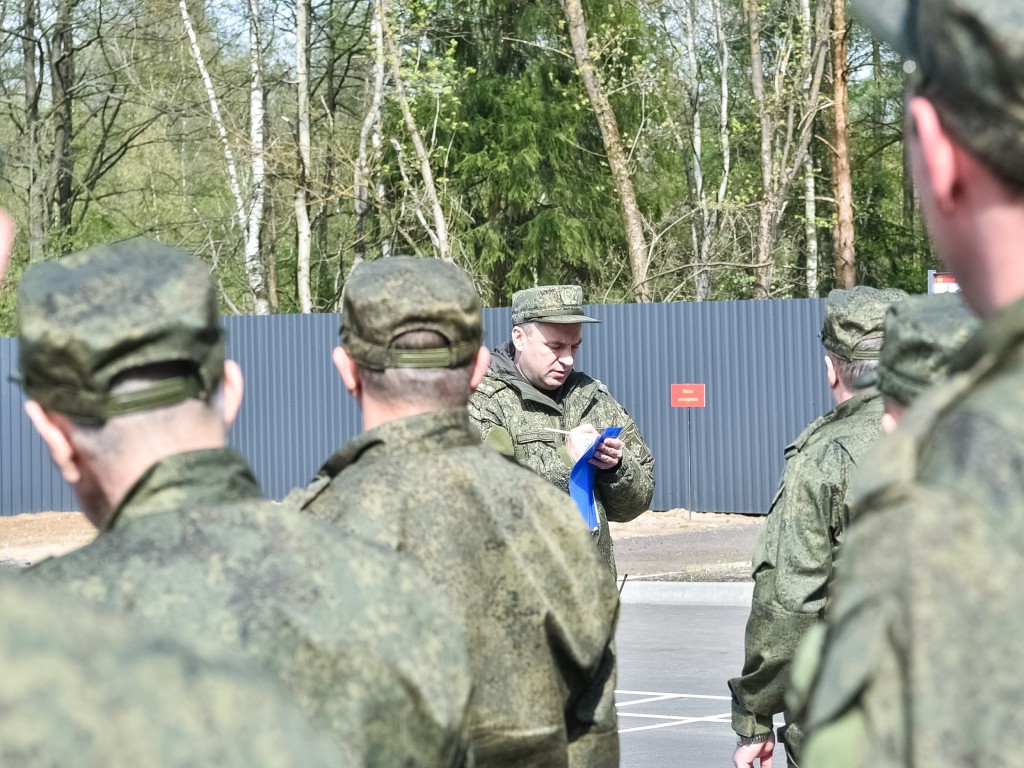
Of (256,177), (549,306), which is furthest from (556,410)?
(256,177)

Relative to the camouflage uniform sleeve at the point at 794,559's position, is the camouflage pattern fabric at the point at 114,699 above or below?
above

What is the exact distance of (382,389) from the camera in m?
3.33

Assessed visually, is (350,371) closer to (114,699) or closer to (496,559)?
(496,559)

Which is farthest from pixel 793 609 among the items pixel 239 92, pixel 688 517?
pixel 239 92

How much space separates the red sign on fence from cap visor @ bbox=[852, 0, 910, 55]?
56.0 ft

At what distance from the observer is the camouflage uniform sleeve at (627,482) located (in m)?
6.05

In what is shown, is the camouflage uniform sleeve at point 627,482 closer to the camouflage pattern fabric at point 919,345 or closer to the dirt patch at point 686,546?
the camouflage pattern fabric at point 919,345

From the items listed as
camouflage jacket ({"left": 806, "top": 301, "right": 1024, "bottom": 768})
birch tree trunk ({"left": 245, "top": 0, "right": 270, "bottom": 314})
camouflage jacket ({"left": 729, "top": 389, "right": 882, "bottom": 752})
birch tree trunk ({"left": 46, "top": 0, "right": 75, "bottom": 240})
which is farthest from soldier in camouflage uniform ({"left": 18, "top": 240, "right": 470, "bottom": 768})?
birch tree trunk ({"left": 46, "top": 0, "right": 75, "bottom": 240})

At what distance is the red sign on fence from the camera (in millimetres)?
18672

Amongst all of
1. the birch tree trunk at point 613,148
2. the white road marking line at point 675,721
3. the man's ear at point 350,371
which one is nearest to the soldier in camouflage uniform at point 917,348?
the man's ear at point 350,371

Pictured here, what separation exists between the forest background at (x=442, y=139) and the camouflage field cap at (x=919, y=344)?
20575mm

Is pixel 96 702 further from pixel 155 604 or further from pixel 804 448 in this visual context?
pixel 804 448

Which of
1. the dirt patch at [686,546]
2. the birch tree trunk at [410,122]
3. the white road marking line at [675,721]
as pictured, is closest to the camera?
the white road marking line at [675,721]

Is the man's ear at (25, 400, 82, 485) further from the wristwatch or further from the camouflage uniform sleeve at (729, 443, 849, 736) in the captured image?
the wristwatch
